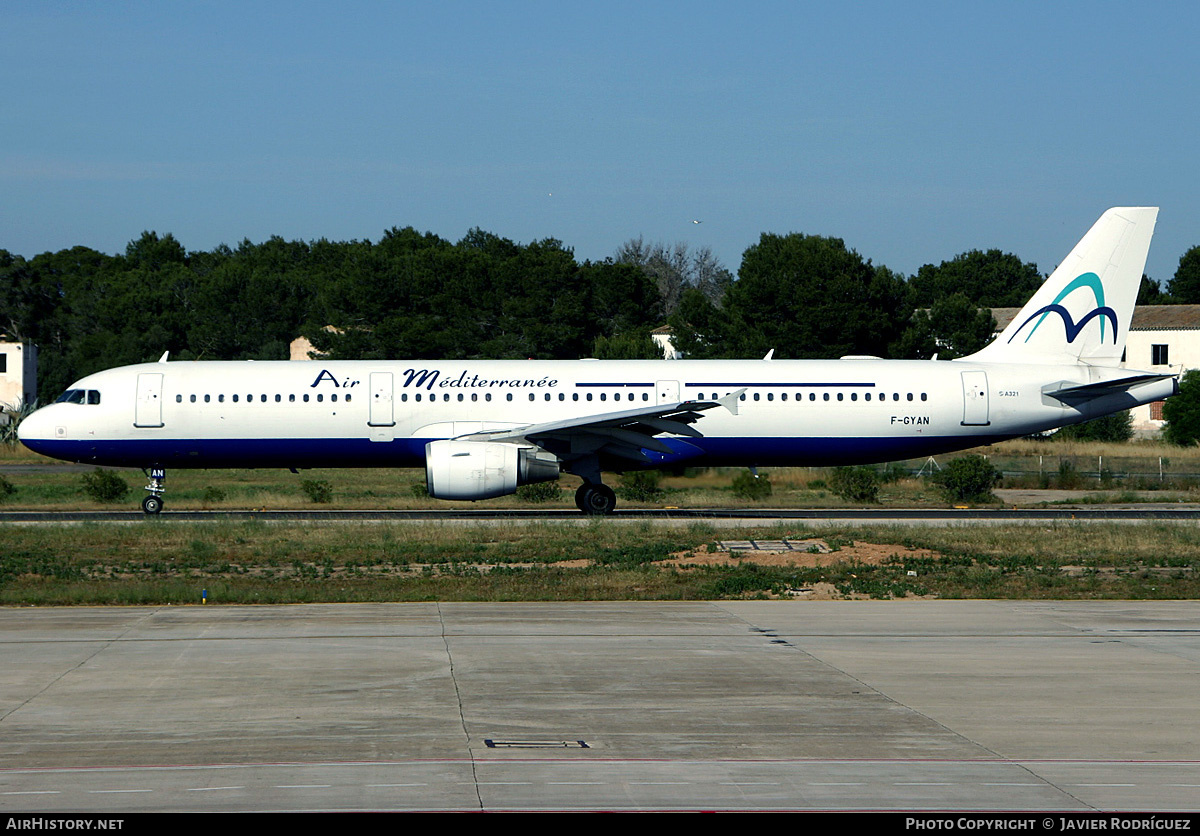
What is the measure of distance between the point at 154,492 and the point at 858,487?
2011 cm

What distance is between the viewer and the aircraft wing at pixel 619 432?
103ft

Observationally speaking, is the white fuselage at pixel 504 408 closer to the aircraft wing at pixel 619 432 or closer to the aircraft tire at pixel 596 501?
the aircraft wing at pixel 619 432

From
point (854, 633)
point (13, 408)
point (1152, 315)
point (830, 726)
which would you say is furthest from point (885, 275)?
point (830, 726)

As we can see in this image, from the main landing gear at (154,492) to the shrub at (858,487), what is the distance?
19763mm

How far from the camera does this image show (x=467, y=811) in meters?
8.99

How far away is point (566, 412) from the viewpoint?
109ft

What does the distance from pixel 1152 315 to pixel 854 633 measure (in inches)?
3220

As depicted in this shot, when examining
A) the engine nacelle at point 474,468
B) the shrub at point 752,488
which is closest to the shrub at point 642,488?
the shrub at point 752,488

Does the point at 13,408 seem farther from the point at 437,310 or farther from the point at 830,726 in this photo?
the point at 830,726

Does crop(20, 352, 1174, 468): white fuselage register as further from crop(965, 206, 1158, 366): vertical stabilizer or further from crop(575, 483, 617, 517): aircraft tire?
crop(575, 483, 617, 517): aircraft tire

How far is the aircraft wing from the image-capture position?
1235 inches

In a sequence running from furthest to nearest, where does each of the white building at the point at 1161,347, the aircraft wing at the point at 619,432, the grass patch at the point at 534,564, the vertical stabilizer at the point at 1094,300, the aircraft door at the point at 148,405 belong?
the white building at the point at 1161,347
the vertical stabilizer at the point at 1094,300
the aircraft door at the point at 148,405
the aircraft wing at the point at 619,432
the grass patch at the point at 534,564

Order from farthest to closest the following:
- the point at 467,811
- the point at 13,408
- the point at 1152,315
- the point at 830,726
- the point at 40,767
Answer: the point at 1152,315
the point at 13,408
the point at 830,726
the point at 40,767
the point at 467,811

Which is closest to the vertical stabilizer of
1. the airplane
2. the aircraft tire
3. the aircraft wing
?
the airplane
